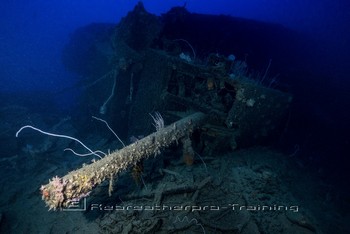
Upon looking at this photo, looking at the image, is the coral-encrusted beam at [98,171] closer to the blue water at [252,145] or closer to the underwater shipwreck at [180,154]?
the underwater shipwreck at [180,154]

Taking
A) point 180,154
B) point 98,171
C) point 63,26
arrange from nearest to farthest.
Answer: point 98,171 < point 180,154 < point 63,26

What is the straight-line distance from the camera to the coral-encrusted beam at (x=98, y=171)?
8.13ft

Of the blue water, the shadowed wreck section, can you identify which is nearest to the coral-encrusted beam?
the shadowed wreck section

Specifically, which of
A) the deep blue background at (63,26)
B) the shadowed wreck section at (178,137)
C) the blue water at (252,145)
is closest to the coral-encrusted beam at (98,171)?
the shadowed wreck section at (178,137)

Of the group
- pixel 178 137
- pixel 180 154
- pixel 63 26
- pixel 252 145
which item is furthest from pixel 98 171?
pixel 63 26

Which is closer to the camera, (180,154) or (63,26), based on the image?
(180,154)

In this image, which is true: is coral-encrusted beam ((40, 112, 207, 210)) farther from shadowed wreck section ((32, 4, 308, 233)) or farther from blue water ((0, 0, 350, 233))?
blue water ((0, 0, 350, 233))

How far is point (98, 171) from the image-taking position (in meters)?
2.95

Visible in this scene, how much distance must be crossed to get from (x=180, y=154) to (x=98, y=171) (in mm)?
A: 3176

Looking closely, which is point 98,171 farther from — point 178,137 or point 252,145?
point 252,145

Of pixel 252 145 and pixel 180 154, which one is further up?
pixel 252 145

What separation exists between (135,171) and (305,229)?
311cm

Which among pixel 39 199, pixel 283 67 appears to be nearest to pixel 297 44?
pixel 283 67

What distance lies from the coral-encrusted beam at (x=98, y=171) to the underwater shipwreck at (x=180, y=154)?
→ 13 mm
